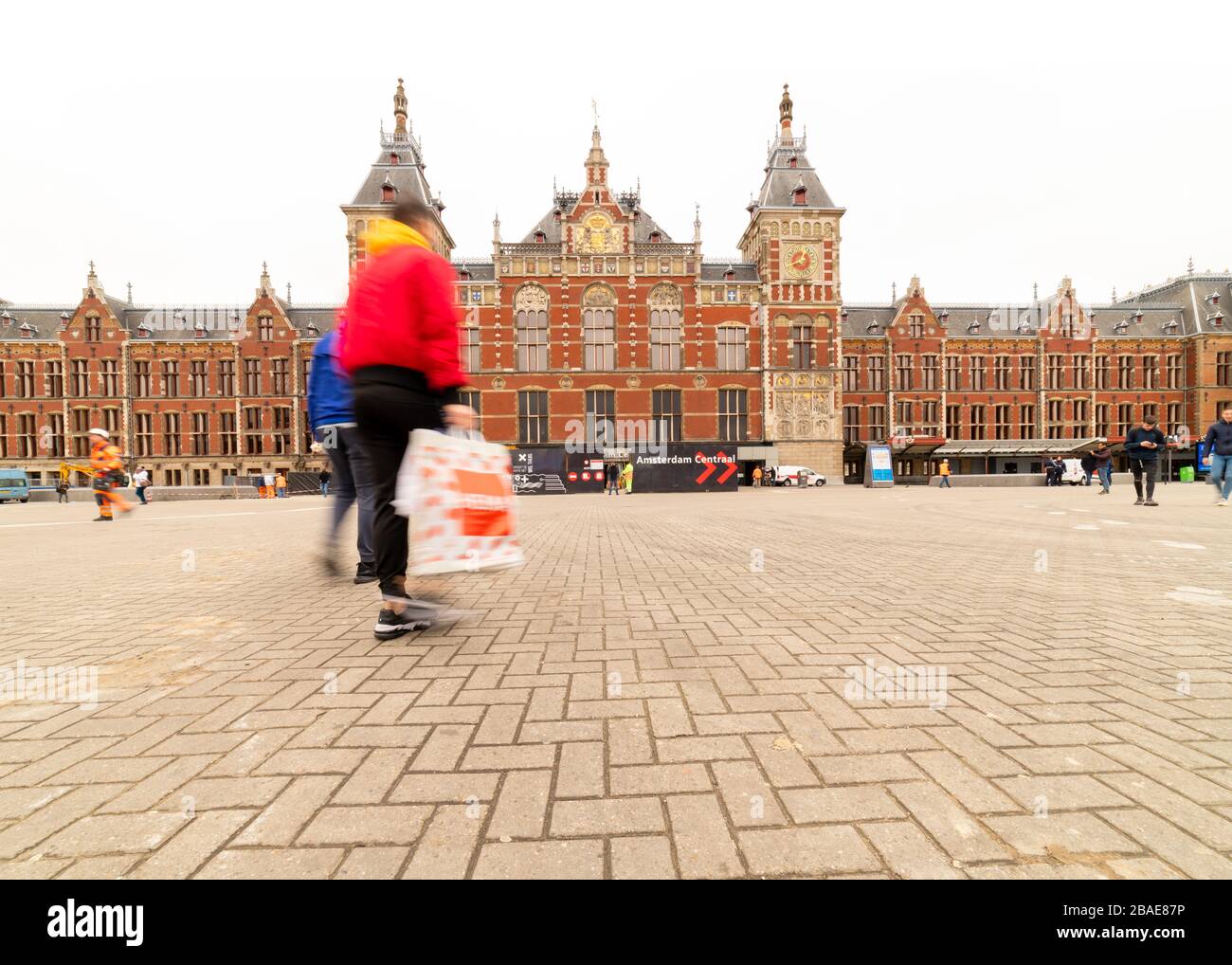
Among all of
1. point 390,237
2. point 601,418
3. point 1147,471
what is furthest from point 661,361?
point 390,237

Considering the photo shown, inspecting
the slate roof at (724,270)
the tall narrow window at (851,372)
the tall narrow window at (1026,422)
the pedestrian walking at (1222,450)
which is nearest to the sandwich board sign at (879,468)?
the tall narrow window at (851,372)

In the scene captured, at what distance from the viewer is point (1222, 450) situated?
1085 cm

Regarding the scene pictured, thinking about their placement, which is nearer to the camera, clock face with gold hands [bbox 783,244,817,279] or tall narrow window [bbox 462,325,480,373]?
tall narrow window [bbox 462,325,480,373]

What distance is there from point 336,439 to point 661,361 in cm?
3415

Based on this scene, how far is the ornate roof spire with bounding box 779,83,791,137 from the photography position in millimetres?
40188

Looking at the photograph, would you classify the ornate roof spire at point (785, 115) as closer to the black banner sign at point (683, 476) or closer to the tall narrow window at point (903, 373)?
the tall narrow window at point (903, 373)

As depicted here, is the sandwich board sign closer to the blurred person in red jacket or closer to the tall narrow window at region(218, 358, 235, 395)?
the blurred person in red jacket

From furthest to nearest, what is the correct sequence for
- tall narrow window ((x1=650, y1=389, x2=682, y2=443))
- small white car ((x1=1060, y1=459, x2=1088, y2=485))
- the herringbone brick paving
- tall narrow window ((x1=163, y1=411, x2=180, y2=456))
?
tall narrow window ((x1=163, y1=411, x2=180, y2=456)) < tall narrow window ((x1=650, y1=389, x2=682, y2=443)) < small white car ((x1=1060, y1=459, x2=1088, y2=485)) < the herringbone brick paving

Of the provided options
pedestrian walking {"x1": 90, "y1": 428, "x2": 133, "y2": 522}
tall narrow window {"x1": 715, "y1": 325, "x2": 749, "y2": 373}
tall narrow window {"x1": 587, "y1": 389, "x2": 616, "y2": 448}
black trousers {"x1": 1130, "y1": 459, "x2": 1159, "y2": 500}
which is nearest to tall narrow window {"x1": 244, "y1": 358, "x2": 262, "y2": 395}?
tall narrow window {"x1": 587, "y1": 389, "x2": 616, "y2": 448}

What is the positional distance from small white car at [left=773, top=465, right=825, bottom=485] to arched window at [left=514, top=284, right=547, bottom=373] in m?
17.5

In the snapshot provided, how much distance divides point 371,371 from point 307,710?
1783 mm

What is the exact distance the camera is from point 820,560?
567 cm
